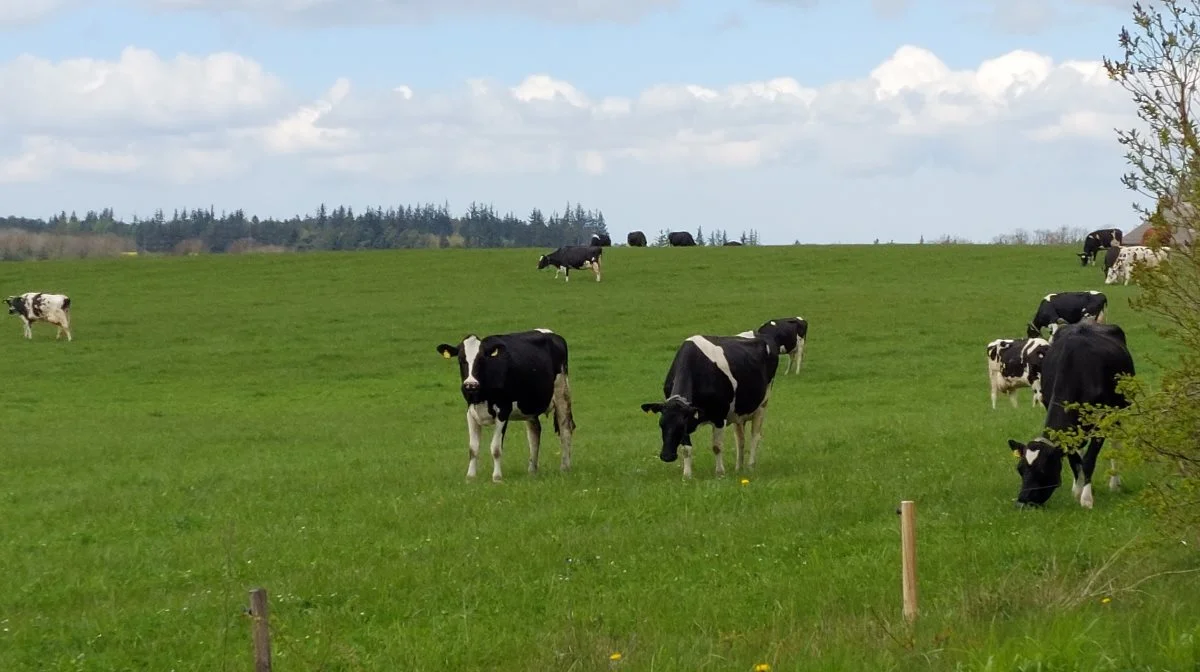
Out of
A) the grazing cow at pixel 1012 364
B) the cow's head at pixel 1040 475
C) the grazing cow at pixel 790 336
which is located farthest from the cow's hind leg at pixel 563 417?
the grazing cow at pixel 790 336

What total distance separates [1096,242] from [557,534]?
4960 centimetres

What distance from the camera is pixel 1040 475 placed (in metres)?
14.1

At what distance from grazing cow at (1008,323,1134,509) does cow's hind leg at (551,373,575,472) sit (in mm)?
6547

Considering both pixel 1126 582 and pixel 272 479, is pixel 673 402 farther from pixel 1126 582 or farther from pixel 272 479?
pixel 1126 582

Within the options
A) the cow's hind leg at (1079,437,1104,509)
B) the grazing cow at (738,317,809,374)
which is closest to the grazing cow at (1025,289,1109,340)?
the grazing cow at (738,317,809,374)

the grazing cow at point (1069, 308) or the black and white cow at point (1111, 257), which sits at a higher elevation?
the black and white cow at point (1111, 257)

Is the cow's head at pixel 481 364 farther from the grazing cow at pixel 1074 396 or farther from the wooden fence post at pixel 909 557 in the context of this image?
the wooden fence post at pixel 909 557

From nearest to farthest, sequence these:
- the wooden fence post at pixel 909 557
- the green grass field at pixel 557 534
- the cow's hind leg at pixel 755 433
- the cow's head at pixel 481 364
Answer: the wooden fence post at pixel 909 557, the green grass field at pixel 557 534, the cow's head at pixel 481 364, the cow's hind leg at pixel 755 433

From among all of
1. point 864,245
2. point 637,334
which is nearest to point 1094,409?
point 637,334

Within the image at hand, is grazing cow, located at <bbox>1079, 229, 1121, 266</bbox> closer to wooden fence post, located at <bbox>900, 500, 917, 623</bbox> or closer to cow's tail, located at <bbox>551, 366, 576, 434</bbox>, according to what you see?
cow's tail, located at <bbox>551, 366, 576, 434</bbox>

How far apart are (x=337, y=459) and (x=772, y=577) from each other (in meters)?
12.1

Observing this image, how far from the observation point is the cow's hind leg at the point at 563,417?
1916 cm

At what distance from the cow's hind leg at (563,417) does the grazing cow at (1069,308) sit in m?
21.5

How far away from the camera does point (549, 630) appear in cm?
993
